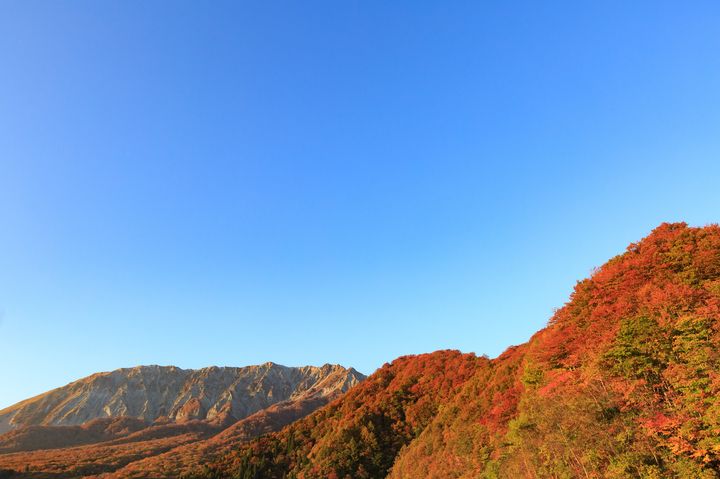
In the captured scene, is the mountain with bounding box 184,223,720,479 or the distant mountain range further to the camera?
the distant mountain range

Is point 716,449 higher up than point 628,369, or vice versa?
point 628,369

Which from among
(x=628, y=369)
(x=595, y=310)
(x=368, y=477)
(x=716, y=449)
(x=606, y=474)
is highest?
(x=595, y=310)

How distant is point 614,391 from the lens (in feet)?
112

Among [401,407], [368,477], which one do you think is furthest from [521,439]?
[401,407]

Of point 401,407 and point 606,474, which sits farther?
point 401,407

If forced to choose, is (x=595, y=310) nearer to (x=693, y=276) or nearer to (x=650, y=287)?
(x=650, y=287)

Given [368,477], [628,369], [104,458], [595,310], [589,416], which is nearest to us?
[589,416]

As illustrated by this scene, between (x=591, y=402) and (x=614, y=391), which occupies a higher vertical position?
(x=614, y=391)

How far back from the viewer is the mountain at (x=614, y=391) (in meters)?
27.8

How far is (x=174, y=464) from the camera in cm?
12594

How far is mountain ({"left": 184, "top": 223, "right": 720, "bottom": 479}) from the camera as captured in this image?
27766 mm

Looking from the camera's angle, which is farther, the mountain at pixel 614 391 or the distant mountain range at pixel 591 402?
the distant mountain range at pixel 591 402

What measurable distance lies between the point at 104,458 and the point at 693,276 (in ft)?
592

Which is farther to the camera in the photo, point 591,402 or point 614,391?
point 614,391
